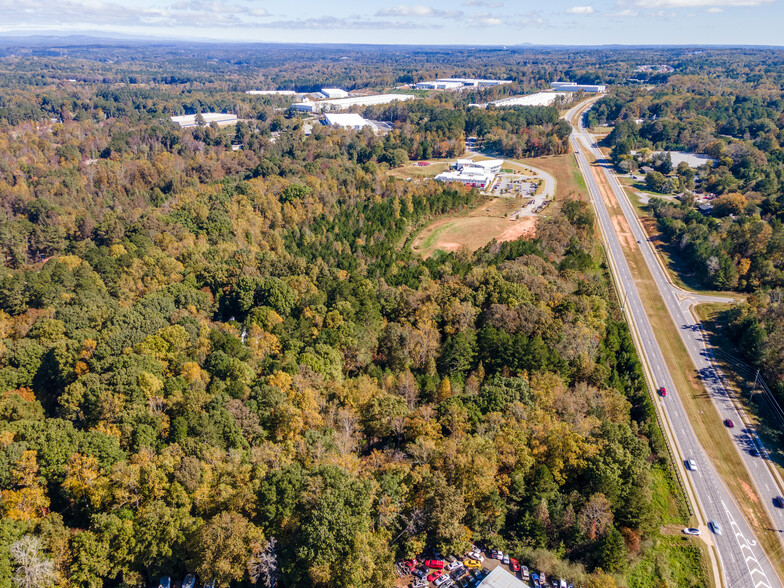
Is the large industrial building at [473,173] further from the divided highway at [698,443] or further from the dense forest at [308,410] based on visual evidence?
the divided highway at [698,443]

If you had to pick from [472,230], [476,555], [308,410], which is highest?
[308,410]

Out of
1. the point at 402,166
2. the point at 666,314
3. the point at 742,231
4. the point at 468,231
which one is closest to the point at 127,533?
the point at 666,314

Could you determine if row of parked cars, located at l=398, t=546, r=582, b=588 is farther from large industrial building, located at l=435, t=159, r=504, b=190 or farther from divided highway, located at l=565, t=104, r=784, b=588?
large industrial building, located at l=435, t=159, r=504, b=190

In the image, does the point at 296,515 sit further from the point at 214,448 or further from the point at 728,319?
the point at 728,319

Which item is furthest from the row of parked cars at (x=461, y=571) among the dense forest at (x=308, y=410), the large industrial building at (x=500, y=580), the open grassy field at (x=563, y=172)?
the open grassy field at (x=563, y=172)

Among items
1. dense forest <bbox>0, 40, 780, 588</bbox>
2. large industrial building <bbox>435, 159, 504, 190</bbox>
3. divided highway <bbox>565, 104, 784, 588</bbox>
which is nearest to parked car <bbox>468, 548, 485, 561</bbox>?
dense forest <bbox>0, 40, 780, 588</bbox>

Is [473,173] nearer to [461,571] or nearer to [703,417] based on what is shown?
[703,417]

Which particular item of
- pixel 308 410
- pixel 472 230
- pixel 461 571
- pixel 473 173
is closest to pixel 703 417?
pixel 461 571
